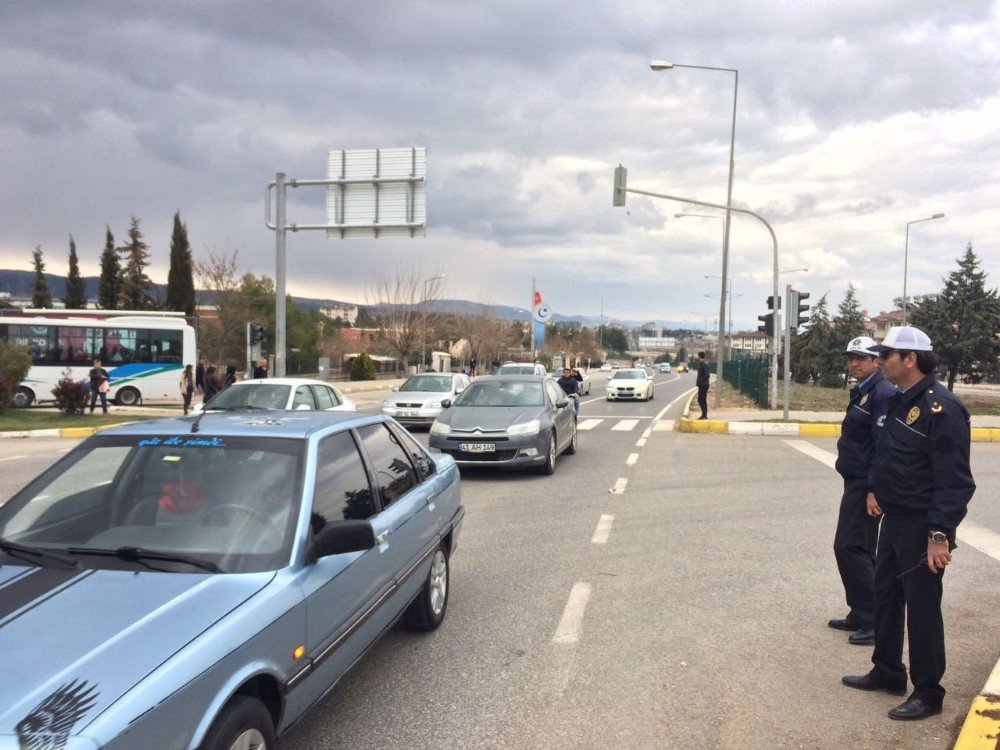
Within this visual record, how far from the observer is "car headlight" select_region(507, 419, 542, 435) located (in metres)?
11.0

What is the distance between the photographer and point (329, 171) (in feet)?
71.6

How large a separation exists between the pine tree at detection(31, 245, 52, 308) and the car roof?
3168 inches

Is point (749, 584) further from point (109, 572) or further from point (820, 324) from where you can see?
point (820, 324)

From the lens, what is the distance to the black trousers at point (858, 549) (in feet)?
16.0

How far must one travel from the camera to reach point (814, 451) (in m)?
15.0

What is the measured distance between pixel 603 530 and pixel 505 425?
3425 millimetres

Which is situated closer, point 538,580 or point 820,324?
point 538,580

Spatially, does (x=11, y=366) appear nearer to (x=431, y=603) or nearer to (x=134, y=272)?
(x=431, y=603)

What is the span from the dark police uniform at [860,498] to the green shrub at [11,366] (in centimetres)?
2087

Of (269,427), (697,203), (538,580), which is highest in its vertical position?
(697,203)

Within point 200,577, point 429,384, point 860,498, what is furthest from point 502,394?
point 200,577

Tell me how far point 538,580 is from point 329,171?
18.0m

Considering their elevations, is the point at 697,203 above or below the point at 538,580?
above

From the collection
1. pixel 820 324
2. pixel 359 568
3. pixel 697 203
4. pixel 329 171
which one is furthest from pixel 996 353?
pixel 359 568
